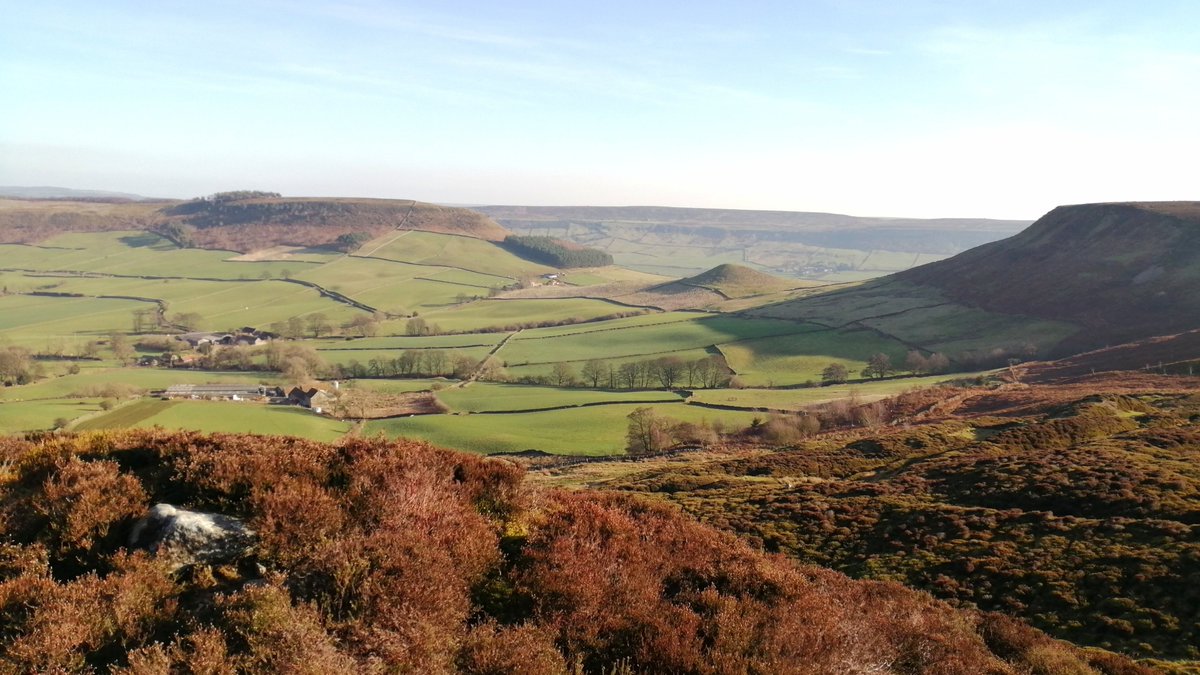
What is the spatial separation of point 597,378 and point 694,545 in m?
79.3

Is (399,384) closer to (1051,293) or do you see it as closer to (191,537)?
(191,537)

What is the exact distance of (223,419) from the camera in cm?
6206

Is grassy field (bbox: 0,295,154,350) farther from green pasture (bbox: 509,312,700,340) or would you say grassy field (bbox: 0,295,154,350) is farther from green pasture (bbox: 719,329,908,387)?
green pasture (bbox: 719,329,908,387)

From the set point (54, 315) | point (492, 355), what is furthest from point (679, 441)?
point (54, 315)

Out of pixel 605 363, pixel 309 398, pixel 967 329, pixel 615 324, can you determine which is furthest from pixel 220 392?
pixel 967 329

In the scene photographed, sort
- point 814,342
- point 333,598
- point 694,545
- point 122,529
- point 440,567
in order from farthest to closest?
1. point 814,342
2. point 694,545
3. point 122,529
4. point 440,567
5. point 333,598

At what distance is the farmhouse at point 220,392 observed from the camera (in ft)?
247

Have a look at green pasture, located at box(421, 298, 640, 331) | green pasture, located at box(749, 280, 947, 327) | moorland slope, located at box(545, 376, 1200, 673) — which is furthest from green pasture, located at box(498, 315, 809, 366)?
moorland slope, located at box(545, 376, 1200, 673)

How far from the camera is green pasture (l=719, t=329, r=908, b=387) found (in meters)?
91.6

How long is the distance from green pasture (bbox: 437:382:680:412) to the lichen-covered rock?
64291 millimetres

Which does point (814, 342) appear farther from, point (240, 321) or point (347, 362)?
point (240, 321)

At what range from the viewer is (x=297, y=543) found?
8.68m

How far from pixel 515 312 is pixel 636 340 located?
41.7 meters

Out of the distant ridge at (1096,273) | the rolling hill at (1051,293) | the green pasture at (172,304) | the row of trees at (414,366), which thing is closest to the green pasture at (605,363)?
the row of trees at (414,366)
